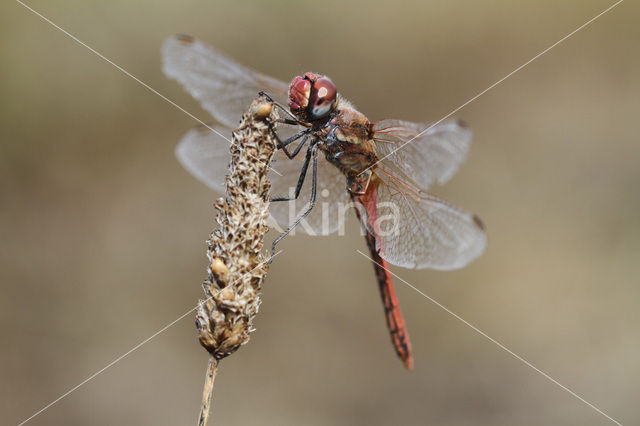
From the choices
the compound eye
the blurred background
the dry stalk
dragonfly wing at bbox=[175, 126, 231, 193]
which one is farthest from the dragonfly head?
the blurred background

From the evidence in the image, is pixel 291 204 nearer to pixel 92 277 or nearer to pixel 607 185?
pixel 92 277

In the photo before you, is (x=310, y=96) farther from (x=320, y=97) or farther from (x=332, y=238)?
(x=332, y=238)

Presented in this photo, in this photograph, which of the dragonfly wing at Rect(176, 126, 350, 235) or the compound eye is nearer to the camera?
the compound eye

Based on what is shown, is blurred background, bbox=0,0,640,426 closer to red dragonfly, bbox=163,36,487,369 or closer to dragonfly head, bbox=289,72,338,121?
red dragonfly, bbox=163,36,487,369

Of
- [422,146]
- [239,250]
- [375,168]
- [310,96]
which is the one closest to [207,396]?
[239,250]

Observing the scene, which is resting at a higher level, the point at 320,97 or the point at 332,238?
the point at 332,238

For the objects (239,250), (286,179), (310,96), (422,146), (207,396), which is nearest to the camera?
(207,396)

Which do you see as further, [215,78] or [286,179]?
[286,179]
